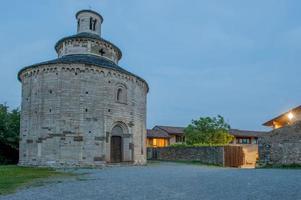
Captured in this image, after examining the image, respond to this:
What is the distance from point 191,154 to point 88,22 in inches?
680

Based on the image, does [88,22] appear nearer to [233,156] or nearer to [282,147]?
[233,156]

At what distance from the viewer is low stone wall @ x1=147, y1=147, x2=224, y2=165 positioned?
2764 cm

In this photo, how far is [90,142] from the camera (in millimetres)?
23109

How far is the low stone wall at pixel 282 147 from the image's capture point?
20.5 metres

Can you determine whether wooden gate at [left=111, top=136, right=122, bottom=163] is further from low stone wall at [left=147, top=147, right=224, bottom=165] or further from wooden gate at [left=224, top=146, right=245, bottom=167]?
wooden gate at [left=224, top=146, right=245, bottom=167]

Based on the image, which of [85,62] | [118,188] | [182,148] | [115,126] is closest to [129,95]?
[115,126]

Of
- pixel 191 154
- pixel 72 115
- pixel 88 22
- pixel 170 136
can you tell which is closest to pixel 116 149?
pixel 72 115

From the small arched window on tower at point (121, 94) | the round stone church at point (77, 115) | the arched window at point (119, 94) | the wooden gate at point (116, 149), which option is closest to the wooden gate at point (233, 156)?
the round stone church at point (77, 115)

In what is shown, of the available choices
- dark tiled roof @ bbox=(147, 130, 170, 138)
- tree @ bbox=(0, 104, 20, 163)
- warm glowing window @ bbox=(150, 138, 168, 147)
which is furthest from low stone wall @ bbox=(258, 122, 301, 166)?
warm glowing window @ bbox=(150, 138, 168, 147)

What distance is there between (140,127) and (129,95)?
3.39 meters

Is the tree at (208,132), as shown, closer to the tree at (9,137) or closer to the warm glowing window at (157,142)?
the warm glowing window at (157,142)

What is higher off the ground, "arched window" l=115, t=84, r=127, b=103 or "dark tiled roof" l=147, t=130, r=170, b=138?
"arched window" l=115, t=84, r=127, b=103

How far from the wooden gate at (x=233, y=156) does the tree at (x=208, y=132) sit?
10.5 meters

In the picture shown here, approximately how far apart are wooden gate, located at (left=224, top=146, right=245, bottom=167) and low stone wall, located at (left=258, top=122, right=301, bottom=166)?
523 cm
